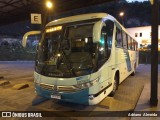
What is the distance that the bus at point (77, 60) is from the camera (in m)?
4.84

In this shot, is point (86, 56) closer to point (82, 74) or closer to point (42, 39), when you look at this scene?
point (82, 74)

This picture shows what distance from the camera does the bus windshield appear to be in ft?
16.4

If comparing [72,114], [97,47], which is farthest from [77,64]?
[72,114]

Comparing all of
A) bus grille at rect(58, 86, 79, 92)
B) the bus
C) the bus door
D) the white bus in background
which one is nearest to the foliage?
the white bus in background

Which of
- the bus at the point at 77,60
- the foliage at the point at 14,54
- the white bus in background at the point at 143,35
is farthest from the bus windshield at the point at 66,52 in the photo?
the white bus in background at the point at 143,35

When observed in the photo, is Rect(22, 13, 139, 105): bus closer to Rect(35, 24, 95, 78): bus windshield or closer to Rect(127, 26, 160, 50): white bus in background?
Rect(35, 24, 95, 78): bus windshield

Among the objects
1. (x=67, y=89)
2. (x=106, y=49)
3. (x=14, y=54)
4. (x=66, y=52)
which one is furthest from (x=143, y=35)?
(x=67, y=89)

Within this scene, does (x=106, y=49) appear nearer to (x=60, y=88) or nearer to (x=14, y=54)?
(x=60, y=88)

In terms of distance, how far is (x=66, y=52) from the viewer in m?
5.43

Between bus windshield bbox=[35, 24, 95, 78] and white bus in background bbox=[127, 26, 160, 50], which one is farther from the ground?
white bus in background bbox=[127, 26, 160, 50]

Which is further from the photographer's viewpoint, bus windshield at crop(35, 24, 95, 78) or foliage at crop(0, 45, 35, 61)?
foliage at crop(0, 45, 35, 61)

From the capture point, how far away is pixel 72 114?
520cm

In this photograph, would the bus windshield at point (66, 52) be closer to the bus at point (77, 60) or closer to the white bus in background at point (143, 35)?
the bus at point (77, 60)

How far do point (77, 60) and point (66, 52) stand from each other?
17.9 inches
